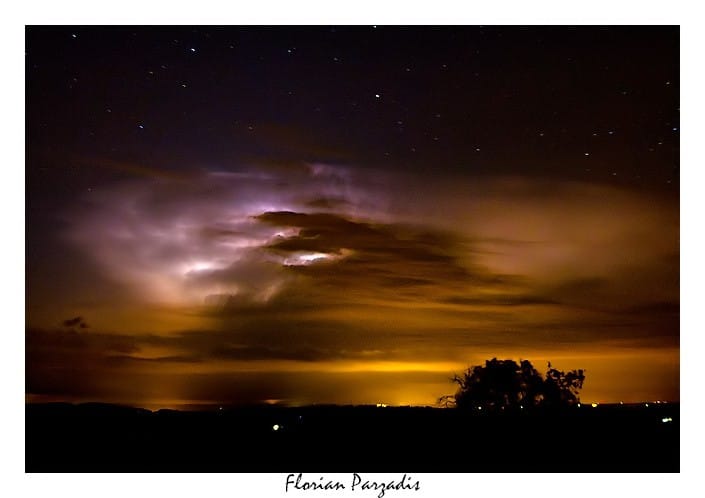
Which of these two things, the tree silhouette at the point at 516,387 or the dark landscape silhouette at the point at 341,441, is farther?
the tree silhouette at the point at 516,387

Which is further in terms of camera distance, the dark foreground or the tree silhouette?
the tree silhouette

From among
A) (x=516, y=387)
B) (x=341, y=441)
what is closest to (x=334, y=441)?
(x=341, y=441)

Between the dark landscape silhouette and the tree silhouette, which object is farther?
the tree silhouette

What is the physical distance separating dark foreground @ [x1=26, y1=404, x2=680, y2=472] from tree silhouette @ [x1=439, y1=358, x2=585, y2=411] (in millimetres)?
4118

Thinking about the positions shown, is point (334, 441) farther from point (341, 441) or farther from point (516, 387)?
point (516, 387)

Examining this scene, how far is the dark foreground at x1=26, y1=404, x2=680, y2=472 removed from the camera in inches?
331

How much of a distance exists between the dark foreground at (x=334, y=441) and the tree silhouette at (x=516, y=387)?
4.12 metres

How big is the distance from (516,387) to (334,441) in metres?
8.65

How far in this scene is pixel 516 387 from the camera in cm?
1756

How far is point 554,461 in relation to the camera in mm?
8672

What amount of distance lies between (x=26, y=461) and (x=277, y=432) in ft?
10.0

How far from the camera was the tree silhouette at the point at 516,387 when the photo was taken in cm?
1614
